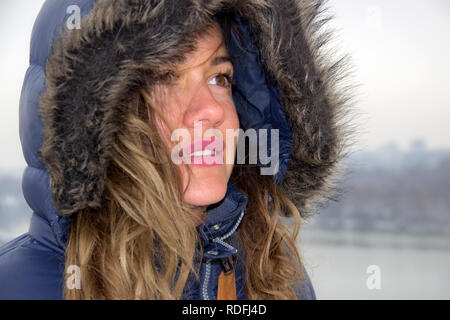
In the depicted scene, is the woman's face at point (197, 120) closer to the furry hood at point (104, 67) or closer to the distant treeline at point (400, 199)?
the furry hood at point (104, 67)

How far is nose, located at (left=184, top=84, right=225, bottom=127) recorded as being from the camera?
94 cm

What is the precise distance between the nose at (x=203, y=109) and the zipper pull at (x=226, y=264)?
320 mm

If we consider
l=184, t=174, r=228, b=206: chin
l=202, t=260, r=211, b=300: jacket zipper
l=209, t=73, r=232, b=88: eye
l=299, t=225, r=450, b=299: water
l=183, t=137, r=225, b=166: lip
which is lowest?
l=299, t=225, r=450, b=299: water

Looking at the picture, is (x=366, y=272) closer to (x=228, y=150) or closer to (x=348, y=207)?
(x=348, y=207)

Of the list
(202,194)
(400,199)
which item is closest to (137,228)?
(202,194)

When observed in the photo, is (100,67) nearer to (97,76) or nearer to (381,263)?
(97,76)

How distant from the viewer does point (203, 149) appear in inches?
37.8

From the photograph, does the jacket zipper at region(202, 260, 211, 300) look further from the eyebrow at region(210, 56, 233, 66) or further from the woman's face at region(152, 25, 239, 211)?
the eyebrow at region(210, 56, 233, 66)

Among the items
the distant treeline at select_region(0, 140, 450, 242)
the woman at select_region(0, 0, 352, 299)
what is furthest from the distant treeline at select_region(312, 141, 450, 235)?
the woman at select_region(0, 0, 352, 299)

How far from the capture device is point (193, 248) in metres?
0.92

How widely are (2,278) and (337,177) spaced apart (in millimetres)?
835

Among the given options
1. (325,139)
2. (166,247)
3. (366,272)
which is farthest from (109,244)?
(366,272)
